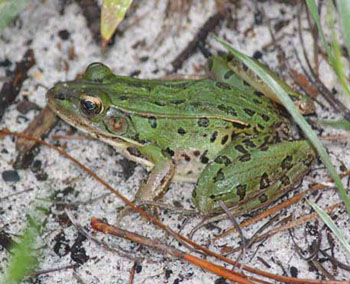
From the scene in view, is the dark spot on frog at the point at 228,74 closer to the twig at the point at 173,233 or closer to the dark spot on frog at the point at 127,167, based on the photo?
the dark spot on frog at the point at 127,167

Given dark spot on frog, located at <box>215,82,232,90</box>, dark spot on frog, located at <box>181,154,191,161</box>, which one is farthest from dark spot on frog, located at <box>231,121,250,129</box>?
dark spot on frog, located at <box>181,154,191,161</box>

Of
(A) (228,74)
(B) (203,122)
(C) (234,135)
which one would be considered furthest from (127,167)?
(A) (228,74)

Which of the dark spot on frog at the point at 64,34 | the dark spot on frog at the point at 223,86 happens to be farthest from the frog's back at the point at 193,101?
the dark spot on frog at the point at 64,34

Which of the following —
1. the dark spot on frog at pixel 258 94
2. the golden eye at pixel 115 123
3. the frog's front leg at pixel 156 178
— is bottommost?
the frog's front leg at pixel 156 178

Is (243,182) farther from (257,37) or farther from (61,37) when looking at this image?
(61,37)

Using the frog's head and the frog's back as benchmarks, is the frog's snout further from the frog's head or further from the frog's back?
the frog's back

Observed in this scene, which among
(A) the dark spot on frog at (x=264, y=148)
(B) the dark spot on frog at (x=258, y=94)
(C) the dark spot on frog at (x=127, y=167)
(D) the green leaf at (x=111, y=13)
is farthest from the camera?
(C) the dark spot on frog at (x=127, y=167)

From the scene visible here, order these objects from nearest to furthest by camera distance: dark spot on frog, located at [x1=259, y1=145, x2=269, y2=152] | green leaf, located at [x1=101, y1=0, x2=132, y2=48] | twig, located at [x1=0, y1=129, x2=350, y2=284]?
1. twig, located at [x1=0, y1=129, x2=350, y2=284]
2. green leaf, located at [x1=101, y1=0, x2=132, y2=48]
3. dark spot on frog, located at [x1=259, y1=145, x2=269, y2=152]
